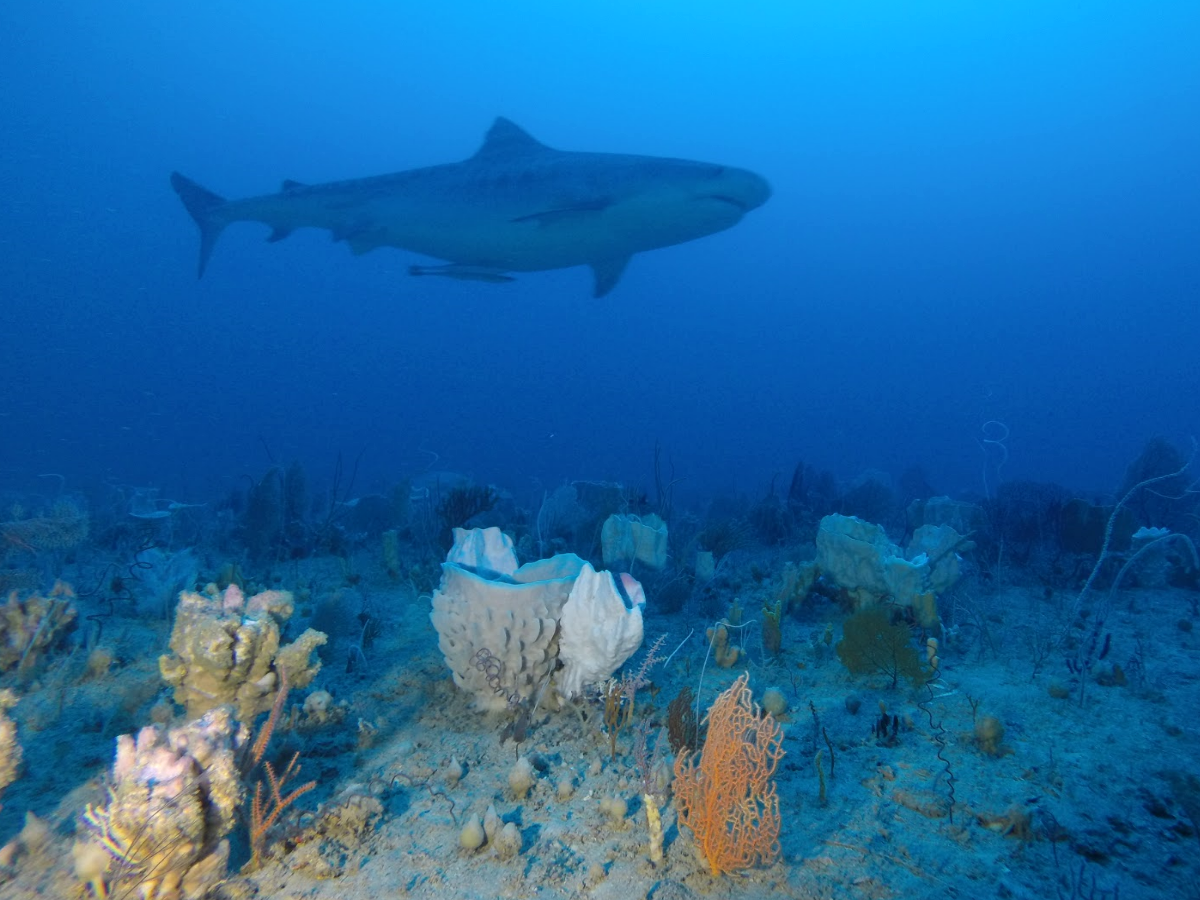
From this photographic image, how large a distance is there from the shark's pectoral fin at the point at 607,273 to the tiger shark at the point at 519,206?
63cm

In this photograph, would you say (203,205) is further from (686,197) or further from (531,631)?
(531,631)

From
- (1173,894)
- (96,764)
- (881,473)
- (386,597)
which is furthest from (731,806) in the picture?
(881,473)

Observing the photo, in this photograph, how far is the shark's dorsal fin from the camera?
11.3m

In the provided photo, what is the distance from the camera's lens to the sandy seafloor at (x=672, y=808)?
2.53m

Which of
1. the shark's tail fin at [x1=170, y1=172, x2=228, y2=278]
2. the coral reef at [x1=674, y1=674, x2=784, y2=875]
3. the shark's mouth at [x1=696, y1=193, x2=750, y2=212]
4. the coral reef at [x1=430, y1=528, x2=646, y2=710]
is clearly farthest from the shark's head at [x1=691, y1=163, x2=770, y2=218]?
the shark's tail fin at [x1=170, y1=172, x2=228, y2=278]

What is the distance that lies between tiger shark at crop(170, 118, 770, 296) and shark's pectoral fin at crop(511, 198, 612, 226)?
0.06 feet

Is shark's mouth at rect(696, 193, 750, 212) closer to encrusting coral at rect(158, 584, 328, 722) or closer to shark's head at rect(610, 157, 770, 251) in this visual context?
shark's head at rect(610, 157, 770, 251)

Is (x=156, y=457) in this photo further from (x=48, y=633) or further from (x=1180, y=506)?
(x=1180, y=506)

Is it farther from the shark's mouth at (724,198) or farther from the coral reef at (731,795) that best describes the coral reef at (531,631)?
the shark's mouth at (724,198)

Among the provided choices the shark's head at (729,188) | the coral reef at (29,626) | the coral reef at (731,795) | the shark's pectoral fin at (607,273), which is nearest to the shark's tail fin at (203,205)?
the shark's pectoral fin at (607,273)

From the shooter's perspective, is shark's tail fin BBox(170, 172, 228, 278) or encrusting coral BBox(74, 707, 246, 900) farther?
shark's tail fin BBox(170, 172, 228, 278)

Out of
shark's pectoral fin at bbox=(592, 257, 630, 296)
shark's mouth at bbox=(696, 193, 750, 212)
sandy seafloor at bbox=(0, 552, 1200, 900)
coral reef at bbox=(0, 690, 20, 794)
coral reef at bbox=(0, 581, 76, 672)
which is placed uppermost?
shark's mouth at bbox=(696, 193, 750, 212)

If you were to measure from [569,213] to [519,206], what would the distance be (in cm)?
99

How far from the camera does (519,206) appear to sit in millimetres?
10570
